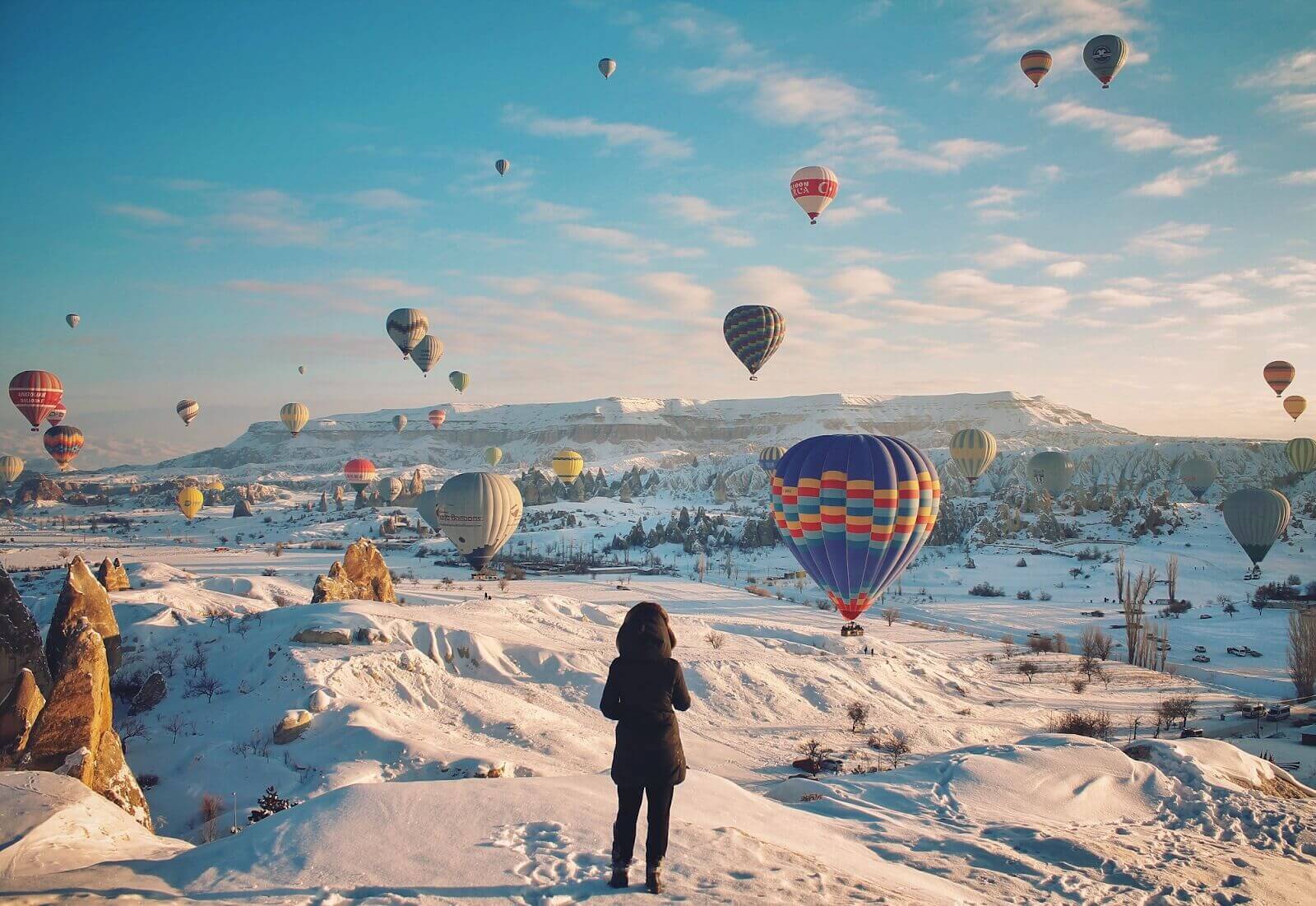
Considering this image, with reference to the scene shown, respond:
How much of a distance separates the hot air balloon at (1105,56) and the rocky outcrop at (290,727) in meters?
35.3

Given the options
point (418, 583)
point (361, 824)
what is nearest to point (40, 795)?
point (361, 824)

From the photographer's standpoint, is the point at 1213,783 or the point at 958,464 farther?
the point at 958,464

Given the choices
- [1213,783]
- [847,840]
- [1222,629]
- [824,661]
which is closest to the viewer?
[847,840]

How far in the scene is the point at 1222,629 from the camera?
37.8 metres

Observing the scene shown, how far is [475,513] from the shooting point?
3288cm

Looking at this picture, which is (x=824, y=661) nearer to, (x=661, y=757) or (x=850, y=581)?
(x=850, y=581)

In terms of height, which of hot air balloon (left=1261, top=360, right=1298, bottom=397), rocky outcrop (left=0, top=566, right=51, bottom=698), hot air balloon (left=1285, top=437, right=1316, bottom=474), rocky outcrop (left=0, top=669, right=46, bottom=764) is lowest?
rocky outcrop (left=0, top=669, right=46, bottom=764)

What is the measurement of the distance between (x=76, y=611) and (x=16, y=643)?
3.18 metres

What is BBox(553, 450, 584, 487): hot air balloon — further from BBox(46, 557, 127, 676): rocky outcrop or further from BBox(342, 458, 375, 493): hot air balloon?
BBox(46, 557, 127, 676): rocky outcrop

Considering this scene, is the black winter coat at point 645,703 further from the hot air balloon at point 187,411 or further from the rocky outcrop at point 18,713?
the hot air balloon at point 187,411

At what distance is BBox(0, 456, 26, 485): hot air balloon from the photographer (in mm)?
75625

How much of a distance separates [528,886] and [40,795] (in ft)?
13.0

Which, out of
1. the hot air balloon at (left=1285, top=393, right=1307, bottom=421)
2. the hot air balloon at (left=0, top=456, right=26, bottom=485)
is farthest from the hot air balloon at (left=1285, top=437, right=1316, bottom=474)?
the hot air balloon at (left=0, top=456, right=26, bottom=485)

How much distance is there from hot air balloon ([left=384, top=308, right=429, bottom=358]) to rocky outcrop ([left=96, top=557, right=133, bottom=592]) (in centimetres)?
3052
